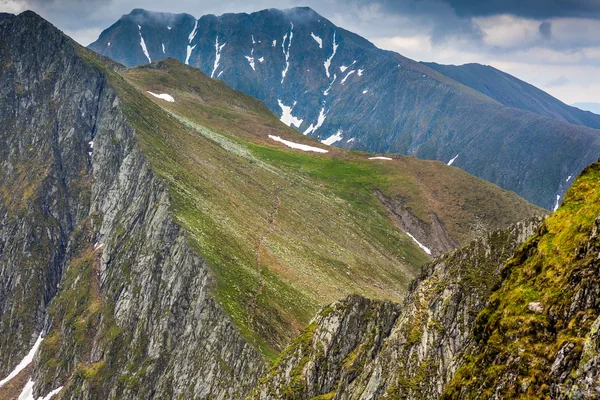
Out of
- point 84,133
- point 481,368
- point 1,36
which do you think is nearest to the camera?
point 481,368

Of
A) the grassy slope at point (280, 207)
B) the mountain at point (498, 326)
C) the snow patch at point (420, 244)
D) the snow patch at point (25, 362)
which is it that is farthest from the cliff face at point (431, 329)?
the snow patch at point (420, 244)

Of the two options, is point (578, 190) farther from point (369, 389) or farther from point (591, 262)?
point (369, 389)

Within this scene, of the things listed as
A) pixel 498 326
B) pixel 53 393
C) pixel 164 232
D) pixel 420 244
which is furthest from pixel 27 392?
pixel 420 244

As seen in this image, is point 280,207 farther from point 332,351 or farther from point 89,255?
point 332,351

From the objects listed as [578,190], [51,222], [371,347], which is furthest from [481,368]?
[51,222]

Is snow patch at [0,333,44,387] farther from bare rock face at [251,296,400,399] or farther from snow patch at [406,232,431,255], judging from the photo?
snow patch at [406,232,431,255]

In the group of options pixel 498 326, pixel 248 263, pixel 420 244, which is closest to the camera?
pixel 498 326
